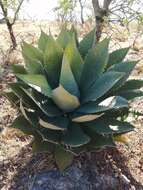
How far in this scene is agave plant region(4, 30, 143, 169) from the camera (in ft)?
10.1

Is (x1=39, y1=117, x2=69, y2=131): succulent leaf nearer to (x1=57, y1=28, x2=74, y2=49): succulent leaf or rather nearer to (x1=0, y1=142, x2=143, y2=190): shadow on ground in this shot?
(x1=0, y1=142, x2=143, y2=190): shadow on ground

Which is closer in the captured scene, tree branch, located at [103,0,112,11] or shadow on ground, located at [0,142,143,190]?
shadow on ground, located at [0,142,143,190]

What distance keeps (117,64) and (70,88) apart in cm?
39

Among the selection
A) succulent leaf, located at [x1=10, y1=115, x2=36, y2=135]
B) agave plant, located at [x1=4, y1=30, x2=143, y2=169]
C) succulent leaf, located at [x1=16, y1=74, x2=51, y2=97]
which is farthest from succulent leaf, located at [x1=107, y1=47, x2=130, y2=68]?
succulent leaf, located at [x1=10, y1=115, x2=36, y2=135]

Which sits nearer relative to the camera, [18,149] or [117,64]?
[117,64]

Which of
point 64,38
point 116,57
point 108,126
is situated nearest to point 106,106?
point 108,126

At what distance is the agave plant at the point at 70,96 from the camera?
10.1 feet

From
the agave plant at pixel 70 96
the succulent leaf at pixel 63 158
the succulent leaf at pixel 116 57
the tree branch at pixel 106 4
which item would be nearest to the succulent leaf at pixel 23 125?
the agave plant at pixel 70 96

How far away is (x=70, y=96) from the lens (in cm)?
308

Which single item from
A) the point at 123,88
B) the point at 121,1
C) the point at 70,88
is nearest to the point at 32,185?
the point at 70,88

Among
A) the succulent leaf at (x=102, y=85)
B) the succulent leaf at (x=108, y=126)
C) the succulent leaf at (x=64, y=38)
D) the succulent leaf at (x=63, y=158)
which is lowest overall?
the succulent leaf at (x=63, y=158)

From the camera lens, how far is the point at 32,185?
10.7 feet

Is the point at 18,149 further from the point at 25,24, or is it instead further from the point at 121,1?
the point at 25,24

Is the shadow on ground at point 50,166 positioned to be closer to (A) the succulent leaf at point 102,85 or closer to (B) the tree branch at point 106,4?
(A) the succulent leaf at point 102,85
